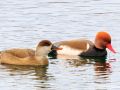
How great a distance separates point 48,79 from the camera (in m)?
20.1

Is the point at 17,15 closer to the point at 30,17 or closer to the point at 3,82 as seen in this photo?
the point at 30,17

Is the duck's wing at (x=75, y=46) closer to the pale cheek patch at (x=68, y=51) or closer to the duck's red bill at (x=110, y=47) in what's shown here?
the pale cheek patch at (x=68, y=51)

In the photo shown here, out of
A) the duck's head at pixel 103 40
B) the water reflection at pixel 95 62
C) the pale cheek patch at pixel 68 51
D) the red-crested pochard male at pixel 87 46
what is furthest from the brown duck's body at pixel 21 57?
the duck's head at pixel 103 40

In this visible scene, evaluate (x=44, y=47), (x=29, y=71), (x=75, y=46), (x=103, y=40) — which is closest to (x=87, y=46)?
(x=75, y=46)

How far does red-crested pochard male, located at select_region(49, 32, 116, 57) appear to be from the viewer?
79.3 feet

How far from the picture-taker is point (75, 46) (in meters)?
24.4

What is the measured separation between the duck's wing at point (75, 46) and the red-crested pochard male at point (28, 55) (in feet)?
6.10

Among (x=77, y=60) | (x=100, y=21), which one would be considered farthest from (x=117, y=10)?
(x=77, y=60)

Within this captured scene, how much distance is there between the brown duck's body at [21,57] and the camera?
2231 centimetres

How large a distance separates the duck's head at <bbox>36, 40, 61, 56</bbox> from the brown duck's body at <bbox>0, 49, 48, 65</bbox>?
131 mm

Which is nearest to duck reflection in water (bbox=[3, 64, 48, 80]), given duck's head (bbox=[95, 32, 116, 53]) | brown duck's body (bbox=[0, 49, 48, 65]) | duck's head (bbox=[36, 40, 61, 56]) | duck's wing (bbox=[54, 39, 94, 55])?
brown duck's body (bbox=[0, 49, 48, 65])

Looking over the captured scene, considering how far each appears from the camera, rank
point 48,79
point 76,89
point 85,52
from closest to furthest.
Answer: point 76,89 → point 48,79 → point 85,52

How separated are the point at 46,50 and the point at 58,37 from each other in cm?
298

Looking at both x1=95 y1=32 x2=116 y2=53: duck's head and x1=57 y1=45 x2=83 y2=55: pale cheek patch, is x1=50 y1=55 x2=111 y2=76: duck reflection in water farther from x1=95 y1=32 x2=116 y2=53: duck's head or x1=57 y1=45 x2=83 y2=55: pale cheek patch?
x1=95 y1=32 x2=116 y2=53: duck's head
